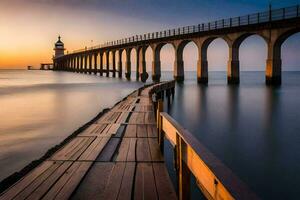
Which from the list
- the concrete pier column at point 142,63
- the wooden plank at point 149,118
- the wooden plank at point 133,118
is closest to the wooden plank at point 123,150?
the wooden plank at point 133,118

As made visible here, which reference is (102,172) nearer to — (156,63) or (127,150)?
(127,150)

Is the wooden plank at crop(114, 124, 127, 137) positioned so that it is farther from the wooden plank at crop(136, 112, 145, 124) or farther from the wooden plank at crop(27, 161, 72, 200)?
the wooden plank at crop(27, 161, 72, 200)

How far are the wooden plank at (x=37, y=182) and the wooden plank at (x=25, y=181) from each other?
0.05 m

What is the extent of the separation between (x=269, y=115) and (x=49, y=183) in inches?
695

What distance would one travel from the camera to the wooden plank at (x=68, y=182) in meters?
3.87

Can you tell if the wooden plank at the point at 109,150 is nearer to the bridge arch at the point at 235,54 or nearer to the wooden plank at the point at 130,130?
the wooden plank at the point at 130,130

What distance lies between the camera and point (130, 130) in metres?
8.29

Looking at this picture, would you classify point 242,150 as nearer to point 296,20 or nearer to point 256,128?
point 256,128

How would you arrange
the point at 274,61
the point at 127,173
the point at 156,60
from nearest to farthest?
the point at 127,173 → the point at 274,61 → the point at 156,60

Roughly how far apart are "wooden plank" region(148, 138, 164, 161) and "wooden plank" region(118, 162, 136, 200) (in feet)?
1.92

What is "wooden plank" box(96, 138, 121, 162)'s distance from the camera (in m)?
5.60

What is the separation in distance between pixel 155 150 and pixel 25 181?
8.48ft

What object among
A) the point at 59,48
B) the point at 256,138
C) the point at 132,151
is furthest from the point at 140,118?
the point at 59,48

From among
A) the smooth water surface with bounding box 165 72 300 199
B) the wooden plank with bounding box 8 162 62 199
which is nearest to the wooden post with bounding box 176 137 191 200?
the wooden plank with bounding box 8 162 62 199
